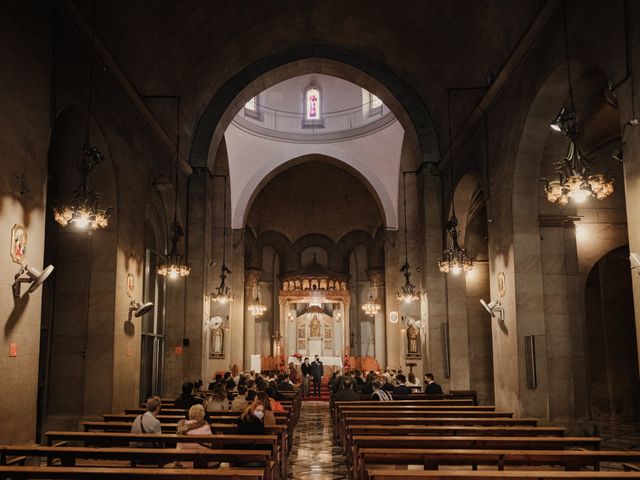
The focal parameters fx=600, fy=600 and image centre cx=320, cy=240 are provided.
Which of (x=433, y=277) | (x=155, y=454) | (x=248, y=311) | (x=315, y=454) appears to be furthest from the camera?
(x=248, y=311)

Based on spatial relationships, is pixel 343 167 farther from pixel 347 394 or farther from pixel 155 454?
pixel 155 454

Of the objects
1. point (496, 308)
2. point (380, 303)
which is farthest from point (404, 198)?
point (496, 308)

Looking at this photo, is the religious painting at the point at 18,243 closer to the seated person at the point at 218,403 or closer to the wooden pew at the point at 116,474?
the wooden pew at the point at 116,474

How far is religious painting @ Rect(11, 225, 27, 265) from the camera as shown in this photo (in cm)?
717

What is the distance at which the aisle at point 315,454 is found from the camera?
8354 millimetres

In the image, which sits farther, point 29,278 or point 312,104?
point 312,104

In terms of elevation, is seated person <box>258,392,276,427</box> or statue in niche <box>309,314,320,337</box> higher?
statue in niche <box>309,314,320,337</box>

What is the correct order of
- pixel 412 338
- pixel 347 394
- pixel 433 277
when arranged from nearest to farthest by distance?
pixel 347 394, pixel 433 277, pixel 412 338

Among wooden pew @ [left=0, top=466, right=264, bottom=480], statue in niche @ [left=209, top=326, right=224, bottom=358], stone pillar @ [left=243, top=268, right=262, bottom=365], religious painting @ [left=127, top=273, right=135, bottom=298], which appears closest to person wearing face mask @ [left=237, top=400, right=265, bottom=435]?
wooden pew @ [left=0, top=466, right=264, bottom=480]

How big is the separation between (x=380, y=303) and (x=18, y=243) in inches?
907

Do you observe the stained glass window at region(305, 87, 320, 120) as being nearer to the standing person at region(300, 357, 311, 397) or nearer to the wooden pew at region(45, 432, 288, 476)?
the standing person at region(300, 357, 311, 397)

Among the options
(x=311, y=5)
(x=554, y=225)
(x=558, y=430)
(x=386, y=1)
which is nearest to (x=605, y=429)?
(x=554, y=225)

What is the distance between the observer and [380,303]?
29141 millimetres

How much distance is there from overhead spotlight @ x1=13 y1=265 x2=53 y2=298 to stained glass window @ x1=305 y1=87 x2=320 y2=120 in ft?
67.8
